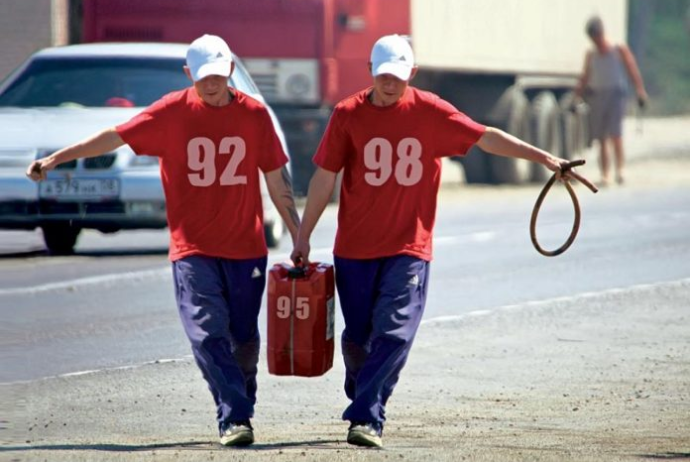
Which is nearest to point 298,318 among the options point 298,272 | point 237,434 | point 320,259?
point 298,272

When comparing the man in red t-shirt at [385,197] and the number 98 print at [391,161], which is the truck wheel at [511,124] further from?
the number 98 print at [391,161]

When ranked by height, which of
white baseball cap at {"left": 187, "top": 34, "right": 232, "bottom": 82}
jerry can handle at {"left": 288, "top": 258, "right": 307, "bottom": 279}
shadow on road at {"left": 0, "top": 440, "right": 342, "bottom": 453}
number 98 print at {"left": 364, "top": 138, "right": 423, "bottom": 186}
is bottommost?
shadow on road at {"left": 0, "top": 440, "right": 342, "bottom": 453}

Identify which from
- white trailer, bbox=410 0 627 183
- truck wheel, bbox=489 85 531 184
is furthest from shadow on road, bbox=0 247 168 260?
truck wheel, bbox=489 85 531 184

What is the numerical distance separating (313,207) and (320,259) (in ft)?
24.6

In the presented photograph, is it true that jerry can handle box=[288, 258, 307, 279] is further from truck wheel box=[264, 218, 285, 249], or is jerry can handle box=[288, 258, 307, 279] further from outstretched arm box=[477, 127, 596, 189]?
truck wheel box=[264, 218, 285, 249]

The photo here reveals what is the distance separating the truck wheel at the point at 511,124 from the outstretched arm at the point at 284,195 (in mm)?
19165

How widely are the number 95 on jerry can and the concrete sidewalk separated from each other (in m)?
0.28

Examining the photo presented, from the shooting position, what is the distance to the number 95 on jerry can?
25.7ft

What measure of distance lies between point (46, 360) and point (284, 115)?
35.9ft

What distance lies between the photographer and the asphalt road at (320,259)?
1080cm

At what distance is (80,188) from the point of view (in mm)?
14664

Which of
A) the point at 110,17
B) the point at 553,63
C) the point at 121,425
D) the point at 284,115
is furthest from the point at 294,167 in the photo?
the point at 121,425

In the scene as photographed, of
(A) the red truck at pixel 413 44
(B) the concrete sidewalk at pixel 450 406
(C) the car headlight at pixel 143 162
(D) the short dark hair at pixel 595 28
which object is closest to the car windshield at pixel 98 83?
(C) the car headlight at pixel 143 162

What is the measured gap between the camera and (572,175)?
26.1 feet
